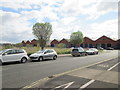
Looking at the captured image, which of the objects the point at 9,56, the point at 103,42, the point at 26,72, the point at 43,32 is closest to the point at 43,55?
the point at 9,56

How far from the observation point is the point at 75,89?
19.4 feet

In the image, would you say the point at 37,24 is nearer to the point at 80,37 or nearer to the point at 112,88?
the point at 80,37

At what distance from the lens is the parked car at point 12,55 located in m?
13.5

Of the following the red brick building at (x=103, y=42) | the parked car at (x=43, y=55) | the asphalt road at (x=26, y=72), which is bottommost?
the asphalt road at (x=26, y=72)

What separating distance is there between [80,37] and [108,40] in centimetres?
2106

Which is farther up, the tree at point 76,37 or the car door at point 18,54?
the tree at point 76,37

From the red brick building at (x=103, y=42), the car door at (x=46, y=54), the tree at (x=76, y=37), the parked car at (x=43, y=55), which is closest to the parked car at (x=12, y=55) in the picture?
the parked car at (x=43, y=55)

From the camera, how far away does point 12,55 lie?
46.4ft

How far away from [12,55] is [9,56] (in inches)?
14.5

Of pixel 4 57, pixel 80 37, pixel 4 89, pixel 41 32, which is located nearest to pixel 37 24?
pixel 41 32

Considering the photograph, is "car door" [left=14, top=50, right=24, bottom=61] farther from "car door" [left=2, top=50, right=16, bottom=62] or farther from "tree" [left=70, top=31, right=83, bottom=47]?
"tree" [left=70, top=31, right=83, bottom=47]

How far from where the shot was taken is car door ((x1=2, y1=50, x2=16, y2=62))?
13561 mm

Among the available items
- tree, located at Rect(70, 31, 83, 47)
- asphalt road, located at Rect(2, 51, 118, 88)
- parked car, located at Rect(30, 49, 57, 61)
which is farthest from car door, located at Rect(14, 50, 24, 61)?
tree, located at Rect(70, 31, 83, 47)

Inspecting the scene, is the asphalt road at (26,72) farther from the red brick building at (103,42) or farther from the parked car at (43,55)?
the red brick building at (103,42)
